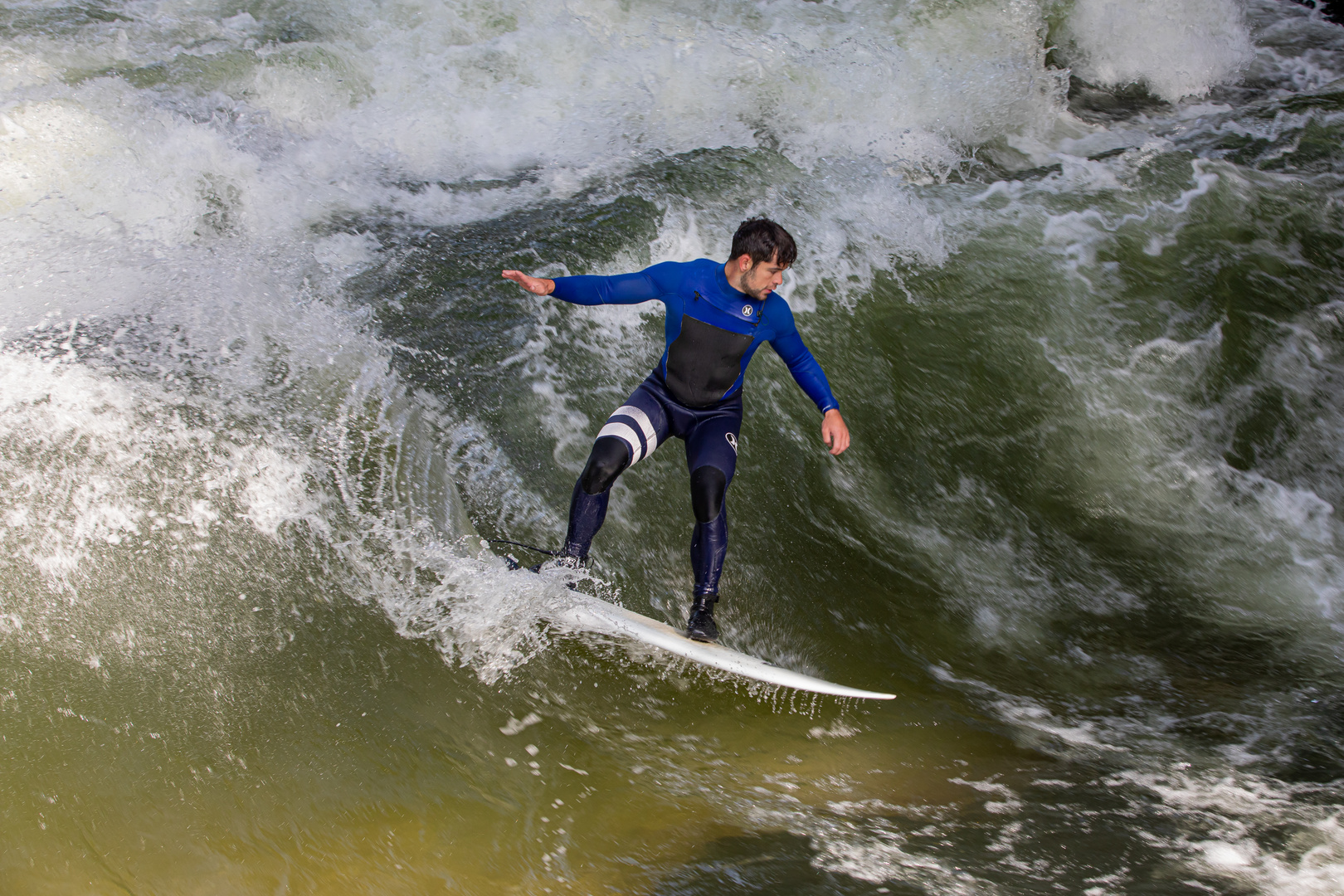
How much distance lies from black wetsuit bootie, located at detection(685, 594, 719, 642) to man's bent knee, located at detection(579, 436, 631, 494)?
0.53 m

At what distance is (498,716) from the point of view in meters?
3.24

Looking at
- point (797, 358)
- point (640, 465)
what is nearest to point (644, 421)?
point (797, 358)

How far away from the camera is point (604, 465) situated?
Answer: 3.26m

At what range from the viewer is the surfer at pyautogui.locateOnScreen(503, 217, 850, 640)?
A: 10.8 feet

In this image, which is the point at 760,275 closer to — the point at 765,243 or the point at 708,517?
the point at 765,243

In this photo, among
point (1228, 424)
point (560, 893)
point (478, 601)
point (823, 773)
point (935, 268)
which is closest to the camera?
point (560, 893)

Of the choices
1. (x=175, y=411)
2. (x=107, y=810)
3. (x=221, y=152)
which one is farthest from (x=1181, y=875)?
(x=221, y=152)

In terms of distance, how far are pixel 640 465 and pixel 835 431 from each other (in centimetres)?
133

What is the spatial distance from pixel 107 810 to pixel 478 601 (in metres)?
1.27

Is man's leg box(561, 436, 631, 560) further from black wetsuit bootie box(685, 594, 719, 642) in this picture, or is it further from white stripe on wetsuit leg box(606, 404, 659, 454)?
black wetsuit bootie box(685, 594, 719, 642)

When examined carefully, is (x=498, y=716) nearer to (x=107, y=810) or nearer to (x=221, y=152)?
(x=107, y=810)

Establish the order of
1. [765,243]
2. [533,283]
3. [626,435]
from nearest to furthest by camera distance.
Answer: [765,243], [533,283], [626,435]

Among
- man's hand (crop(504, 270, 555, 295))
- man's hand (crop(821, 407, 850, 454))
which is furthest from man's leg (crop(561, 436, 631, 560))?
man's hand (crop(821, 407, 850, 454))

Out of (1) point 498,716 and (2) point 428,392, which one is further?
(2) point 428,392
